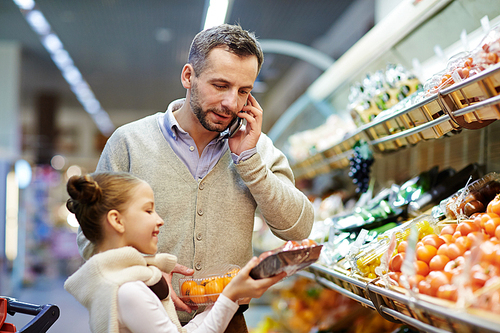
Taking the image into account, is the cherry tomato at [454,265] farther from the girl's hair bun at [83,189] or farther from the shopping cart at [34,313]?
the shopping cart at [34,313]

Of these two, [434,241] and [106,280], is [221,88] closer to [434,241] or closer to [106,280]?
[106,280]

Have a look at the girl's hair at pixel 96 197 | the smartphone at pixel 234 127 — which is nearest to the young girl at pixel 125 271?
the girl's hair at pixel 96 197

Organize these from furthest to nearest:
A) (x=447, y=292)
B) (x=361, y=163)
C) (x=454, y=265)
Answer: (x=361, y=163)
(x=454, y=265)
(x=447, y=292)

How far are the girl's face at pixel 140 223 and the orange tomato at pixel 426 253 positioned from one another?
29.7 inches

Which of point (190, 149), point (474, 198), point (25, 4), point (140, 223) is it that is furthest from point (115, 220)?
point (25, 4)

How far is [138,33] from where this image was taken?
20.6ft

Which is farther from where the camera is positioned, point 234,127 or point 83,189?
point 234,127

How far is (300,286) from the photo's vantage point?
3.89 m

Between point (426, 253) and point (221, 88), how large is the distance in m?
0.86

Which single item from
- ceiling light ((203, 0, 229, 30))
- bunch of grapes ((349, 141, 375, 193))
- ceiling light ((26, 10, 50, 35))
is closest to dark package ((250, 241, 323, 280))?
bunch of grapes ((349, 141, 375, 193))

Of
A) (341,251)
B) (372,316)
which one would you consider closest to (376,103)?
(341,251)

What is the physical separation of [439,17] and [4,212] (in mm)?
7838

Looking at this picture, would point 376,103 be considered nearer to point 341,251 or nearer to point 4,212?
point 341,251

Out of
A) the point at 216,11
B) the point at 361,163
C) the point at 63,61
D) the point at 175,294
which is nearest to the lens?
the point at 175,294
